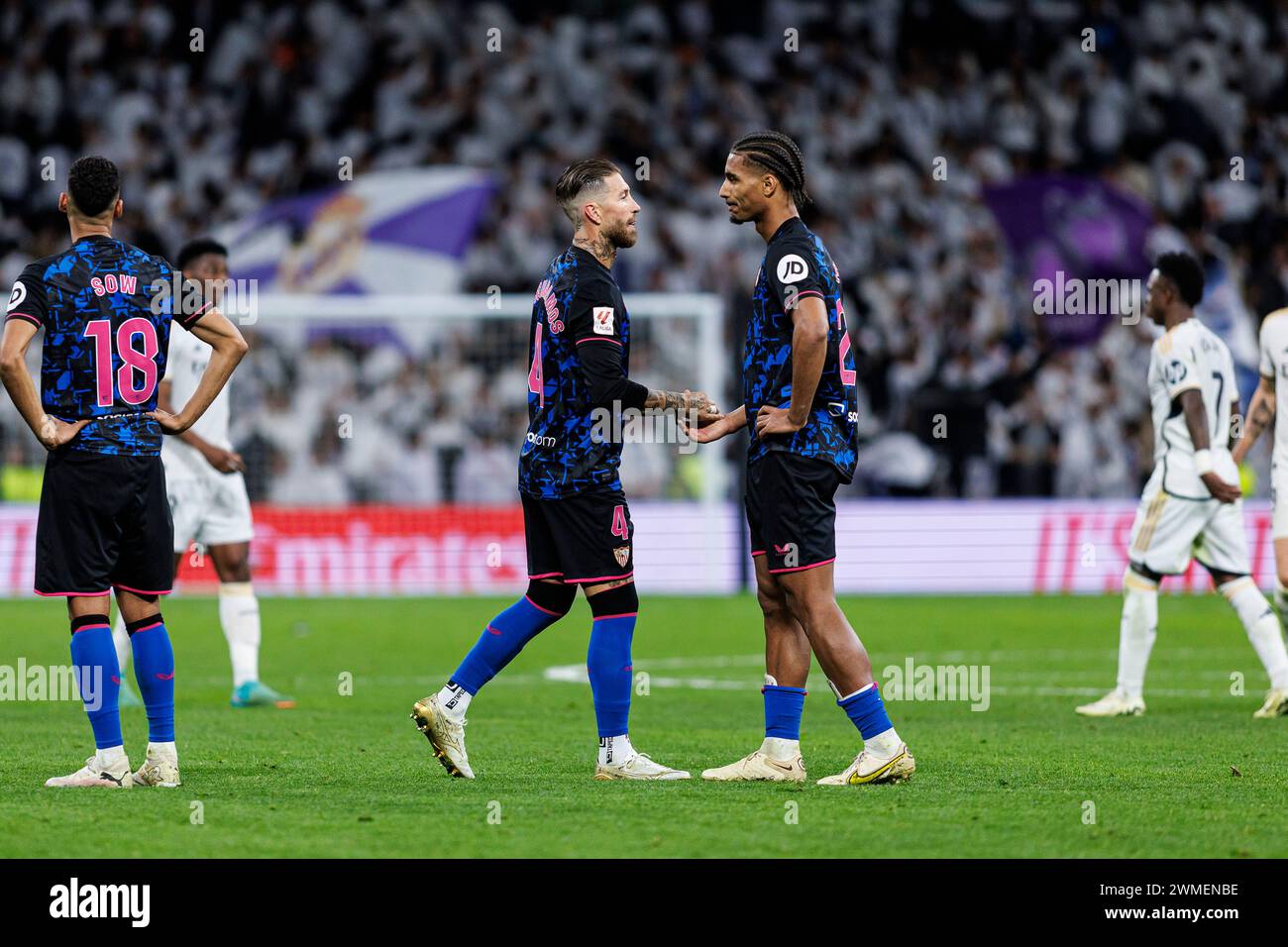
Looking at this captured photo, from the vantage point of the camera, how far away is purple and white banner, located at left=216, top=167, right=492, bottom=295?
2391 centimetres

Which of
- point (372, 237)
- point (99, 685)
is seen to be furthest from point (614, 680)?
point (372, 237)

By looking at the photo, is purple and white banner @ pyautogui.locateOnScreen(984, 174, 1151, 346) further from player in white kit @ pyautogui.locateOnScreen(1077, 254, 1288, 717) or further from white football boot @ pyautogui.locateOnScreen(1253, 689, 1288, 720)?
white football boot @ pyautogui.locateOnScreen(1253, 689, 1288, 720)

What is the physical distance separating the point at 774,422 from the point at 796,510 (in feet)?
1.17

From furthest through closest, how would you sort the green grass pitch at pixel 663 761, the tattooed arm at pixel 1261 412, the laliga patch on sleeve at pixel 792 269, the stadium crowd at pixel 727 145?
1. the stadium crowd at pixel 727 145
2. the tattooed arm at pixel 1261 412
3. the laliga patch on sleeve at pixel 792 269
4. the green grass pitch at pixel 663 761

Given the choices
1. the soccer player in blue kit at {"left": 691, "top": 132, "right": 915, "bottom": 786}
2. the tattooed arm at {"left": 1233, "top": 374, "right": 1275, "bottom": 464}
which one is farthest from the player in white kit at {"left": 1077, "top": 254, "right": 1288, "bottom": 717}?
the soccer player in blue kit at {"left": 691, "top": 132, "right": 915, "bottom": 786}

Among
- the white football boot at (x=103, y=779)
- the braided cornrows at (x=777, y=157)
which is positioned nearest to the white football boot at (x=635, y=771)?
the white football boot at (x=103, y=779)

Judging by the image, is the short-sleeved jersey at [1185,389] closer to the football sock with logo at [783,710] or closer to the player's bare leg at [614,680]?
the football sock with logo at [783,710]

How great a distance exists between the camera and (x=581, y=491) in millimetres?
7738

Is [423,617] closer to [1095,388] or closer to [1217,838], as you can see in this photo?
[1095,388]

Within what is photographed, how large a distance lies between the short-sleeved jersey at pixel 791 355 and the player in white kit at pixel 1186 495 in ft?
11.6

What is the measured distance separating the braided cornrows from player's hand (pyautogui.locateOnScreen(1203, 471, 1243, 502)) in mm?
3831

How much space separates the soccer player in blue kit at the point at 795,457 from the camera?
742 centimetres

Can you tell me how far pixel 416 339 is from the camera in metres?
22.5
